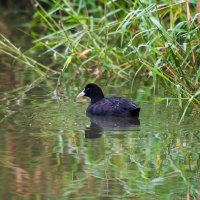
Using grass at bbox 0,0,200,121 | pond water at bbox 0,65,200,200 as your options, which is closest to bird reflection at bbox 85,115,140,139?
pond water at bbox 0,65,200,200

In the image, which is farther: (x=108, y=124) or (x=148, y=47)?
(x=108, y=124)

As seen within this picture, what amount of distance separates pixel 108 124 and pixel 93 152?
1625 mm

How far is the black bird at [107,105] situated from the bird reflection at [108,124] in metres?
0.07

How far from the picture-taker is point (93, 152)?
7715 mm

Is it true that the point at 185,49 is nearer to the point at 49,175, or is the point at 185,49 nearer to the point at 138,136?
the point at 138,136

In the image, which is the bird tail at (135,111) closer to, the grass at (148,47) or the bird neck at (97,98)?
the grass at (148,47)

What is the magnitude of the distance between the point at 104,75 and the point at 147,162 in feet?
16.0

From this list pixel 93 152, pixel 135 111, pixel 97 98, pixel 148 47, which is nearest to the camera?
pixel 93 152

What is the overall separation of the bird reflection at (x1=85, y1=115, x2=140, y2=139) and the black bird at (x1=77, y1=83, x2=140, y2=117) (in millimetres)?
66

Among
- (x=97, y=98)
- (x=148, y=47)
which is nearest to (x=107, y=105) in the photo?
(x=97, y=98)

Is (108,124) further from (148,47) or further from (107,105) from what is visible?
(148,47)

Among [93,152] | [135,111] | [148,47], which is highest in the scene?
[148,47]

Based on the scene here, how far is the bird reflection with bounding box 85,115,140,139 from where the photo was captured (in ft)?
28.7

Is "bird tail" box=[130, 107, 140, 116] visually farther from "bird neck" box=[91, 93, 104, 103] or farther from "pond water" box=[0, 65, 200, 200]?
"bird neck" box=[91, 93, 104, 103]
